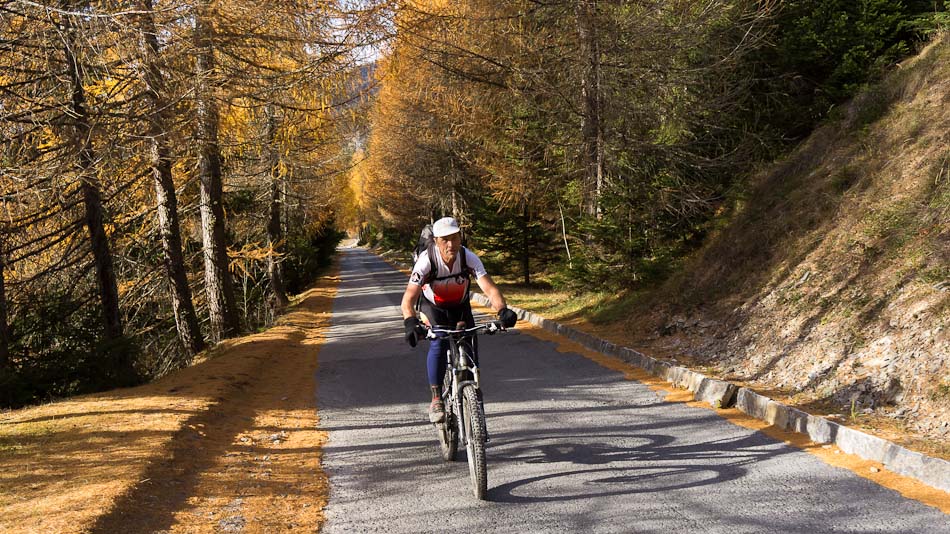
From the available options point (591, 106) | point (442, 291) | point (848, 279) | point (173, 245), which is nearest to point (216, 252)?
point (173, 245)

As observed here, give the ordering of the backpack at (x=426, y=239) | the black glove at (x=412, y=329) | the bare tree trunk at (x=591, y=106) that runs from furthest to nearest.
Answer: the bare tree trunk at (x=591, y=106), the backpack at (x=426, y=239), the black glove at (x=412, y=329)

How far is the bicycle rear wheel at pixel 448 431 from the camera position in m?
6.11

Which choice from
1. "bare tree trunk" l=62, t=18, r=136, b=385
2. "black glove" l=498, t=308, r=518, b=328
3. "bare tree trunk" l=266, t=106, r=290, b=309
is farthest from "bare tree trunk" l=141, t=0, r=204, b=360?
"black glove" l=498, t=308, r=518, b=328

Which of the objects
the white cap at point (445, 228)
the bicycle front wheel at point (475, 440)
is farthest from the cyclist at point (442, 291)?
the bicycle front wheel at point (475, 440)

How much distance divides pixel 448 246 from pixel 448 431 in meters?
1.68

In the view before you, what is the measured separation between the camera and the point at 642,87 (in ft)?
50.8

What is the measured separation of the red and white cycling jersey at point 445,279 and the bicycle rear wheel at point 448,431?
0.64m

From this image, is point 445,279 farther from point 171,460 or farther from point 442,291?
point 171,460

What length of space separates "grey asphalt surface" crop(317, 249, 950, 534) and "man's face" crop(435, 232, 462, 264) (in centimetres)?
180

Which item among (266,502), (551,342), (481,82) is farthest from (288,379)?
(481,82)

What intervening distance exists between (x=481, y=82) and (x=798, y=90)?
7069mm

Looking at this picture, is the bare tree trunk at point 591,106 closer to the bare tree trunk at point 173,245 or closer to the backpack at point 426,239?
the bare tree trunk at point 173,245

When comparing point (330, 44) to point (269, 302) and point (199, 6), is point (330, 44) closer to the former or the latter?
point (199, 6)

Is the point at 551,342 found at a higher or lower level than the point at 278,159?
lower
